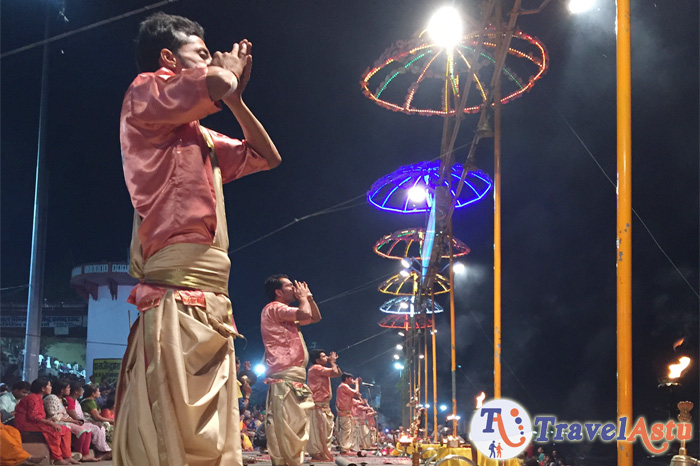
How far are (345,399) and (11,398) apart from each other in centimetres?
851

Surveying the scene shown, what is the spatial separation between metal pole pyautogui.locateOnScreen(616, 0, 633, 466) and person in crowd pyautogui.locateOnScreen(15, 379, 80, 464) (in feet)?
21.0

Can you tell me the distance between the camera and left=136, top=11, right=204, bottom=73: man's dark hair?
274cm

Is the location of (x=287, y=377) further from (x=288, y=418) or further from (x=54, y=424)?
(x=54, y=424)

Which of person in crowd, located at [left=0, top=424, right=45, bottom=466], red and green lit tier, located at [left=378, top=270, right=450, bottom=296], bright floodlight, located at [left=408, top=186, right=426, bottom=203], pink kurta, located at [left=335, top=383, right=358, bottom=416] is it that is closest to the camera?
person in crowd, located at [left=0, top=424, right=45, bottom=466]

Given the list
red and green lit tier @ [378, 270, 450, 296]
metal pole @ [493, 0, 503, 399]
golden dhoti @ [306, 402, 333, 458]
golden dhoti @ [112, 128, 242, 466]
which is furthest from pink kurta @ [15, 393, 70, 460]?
red and green lit tier @ [378, 270, 450, 296]

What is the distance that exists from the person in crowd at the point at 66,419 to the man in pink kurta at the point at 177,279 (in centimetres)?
608

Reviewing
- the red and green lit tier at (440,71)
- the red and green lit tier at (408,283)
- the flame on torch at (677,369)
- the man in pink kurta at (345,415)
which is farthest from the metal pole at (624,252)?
the man in pink kurta at (345,415)

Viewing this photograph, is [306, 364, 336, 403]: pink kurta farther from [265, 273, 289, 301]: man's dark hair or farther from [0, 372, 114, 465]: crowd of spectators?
[265, 273, 289, 301]: man's dark hair

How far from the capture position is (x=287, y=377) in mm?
6793

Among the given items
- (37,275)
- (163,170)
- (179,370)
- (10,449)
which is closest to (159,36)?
(163,170)

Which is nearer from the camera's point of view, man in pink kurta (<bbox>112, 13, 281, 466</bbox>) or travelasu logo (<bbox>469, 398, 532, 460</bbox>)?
man in pink kurta (<bbox>112, 13, 281, 466</bbox>)

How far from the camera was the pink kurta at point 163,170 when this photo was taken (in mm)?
2404

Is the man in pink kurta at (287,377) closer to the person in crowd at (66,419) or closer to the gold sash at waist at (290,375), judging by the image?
the gold sash at waist at (290,375)

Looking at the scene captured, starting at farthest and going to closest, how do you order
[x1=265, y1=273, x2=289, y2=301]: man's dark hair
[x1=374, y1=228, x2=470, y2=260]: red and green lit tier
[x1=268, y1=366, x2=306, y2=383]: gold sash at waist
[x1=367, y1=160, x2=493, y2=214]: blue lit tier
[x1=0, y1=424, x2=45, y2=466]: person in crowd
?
[x1=374, y1=228, x2=470, y2=260]: red and green lit tier
[x1=367, y1=160, x2=493, y2=214]: blue lit tier
[x1=265, y1=273, x2=289, y2=301]: man's dark hair
[x1=268, y1=366, x2=306, y2=383]: gold sash at waist
[x1=0, y1=424, x2=45, y2=466]: person in crowd
